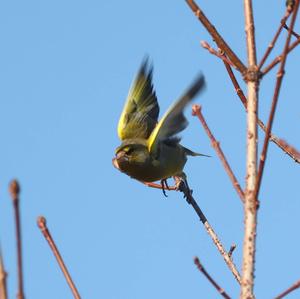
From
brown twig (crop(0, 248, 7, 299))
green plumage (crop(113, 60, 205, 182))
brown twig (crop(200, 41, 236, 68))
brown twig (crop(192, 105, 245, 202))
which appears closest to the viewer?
brown twig (crop(0, 248, 7, 299))

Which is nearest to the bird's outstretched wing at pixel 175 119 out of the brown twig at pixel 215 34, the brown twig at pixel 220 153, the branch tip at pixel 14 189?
the brown twig at pixel 220 153

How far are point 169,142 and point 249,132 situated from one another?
373 centimetres

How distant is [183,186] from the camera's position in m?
5.70

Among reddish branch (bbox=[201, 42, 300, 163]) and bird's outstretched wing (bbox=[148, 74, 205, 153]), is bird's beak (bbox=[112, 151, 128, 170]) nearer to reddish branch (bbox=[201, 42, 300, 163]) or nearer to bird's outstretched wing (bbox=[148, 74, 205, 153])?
bird's outstretched wing (bbox=[148, 74, 205, 153])

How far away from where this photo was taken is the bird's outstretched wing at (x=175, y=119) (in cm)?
356

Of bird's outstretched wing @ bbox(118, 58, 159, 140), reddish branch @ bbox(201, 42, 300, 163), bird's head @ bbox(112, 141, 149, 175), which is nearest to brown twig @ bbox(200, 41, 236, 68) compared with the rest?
reddish branch @ bbox(201, 42, 300, 163)

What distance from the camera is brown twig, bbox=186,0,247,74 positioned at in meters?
2.64

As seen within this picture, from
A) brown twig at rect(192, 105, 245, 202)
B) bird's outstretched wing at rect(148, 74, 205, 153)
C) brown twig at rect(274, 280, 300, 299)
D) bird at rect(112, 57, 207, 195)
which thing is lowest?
brown twig at rect(274, 280, 300, 299)

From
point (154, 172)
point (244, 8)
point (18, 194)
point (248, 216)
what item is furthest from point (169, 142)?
point (18, 194)

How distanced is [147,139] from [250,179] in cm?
431

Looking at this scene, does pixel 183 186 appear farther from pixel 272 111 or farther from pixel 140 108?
pixel 272 111

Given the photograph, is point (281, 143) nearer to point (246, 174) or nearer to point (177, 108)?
point (177, 108)

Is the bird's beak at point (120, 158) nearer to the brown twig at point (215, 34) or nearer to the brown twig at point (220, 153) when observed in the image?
the brown twig at point (220, 153)

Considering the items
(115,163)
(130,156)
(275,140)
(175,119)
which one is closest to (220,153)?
(275,140)
